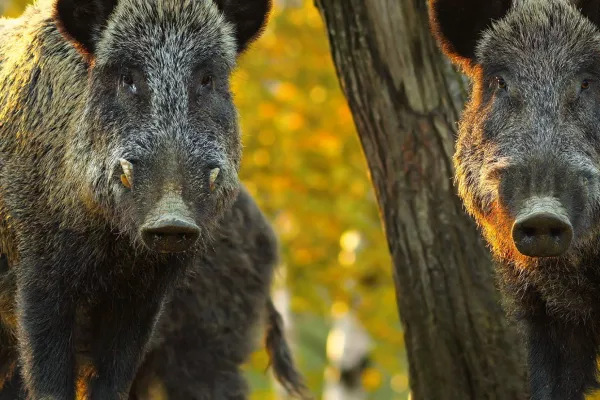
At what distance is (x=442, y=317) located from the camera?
25.1 ft

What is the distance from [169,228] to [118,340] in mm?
1204

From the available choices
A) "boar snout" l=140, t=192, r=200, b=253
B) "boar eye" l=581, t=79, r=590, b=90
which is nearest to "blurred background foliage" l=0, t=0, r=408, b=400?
"boar eye" l=581, t=79, r=590, b=90

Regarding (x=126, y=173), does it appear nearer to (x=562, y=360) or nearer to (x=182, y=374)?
(x=562, y=360)

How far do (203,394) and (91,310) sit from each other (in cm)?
186

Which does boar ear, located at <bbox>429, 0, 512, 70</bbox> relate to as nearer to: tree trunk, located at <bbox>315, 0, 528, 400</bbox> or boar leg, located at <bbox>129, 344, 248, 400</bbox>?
tree trunk, located at <bbox>315, 0, 528, 400</bbox>

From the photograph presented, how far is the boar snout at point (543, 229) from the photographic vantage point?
5.21 metres

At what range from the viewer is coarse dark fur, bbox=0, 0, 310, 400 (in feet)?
19.0

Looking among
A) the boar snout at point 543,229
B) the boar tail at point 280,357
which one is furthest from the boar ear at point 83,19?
the boar tail at point 280,357

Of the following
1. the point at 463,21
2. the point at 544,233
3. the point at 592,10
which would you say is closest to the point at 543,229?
the point at 544,233

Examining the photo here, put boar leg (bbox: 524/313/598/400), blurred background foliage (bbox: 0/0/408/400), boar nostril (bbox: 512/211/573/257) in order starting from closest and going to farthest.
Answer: boar nostril (bbox: 512/211/573/257), boar leg (bbox: 524/313/598/400), blurred background foliage (bbox: 0/0/408/400)

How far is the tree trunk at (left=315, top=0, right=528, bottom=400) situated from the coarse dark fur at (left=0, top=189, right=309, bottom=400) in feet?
3.38

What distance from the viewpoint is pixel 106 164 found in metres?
5.90

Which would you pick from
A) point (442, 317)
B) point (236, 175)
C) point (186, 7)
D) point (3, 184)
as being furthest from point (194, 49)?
point (442, 317)

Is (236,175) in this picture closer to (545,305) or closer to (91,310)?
(91,310)
